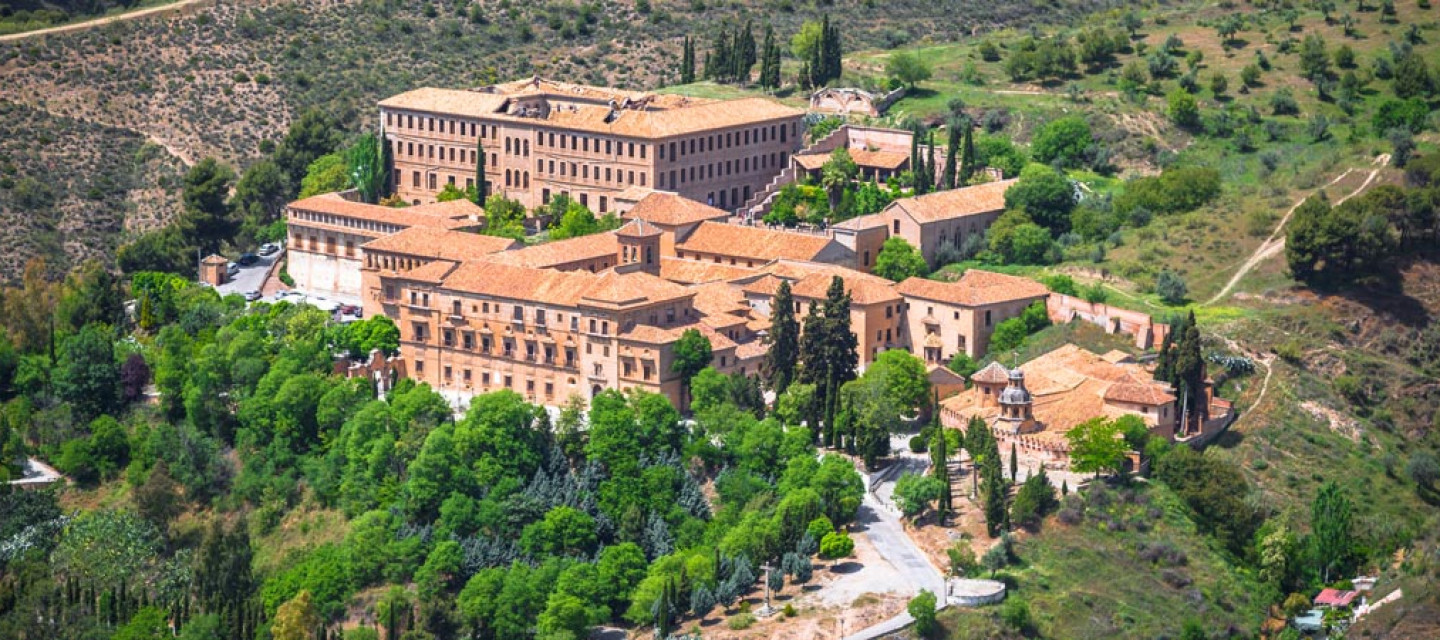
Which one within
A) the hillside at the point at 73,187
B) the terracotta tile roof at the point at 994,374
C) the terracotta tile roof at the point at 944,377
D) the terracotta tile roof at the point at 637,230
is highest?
the terracotta tile roof at the point at 637,230

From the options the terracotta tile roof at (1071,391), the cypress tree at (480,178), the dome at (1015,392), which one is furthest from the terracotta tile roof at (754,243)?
the dome at (1015,392)

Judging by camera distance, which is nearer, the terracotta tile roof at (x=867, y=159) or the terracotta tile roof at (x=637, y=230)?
the terracotta tile roof at (x=637, y=230)

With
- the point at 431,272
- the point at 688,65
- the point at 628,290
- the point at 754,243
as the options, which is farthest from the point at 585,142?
the point at 688,65

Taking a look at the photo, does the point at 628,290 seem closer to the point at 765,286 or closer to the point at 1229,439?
the point at 765,286

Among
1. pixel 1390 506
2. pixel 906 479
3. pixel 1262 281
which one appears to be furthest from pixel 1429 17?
pixel 906 479

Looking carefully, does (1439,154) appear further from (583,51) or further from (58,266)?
(58,266)

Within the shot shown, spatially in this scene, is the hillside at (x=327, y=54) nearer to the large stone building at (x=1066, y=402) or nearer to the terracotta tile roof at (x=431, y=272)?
the terracotta tile roof at (x=431, y=272)

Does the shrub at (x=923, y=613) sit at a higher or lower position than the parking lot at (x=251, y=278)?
higher

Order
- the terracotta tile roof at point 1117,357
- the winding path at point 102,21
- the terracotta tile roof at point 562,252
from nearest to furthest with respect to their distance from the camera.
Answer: the terracotta tile roof at point 1117,357 < the terracotta tile roof at point 562,252 < the winding path at point 102,21
